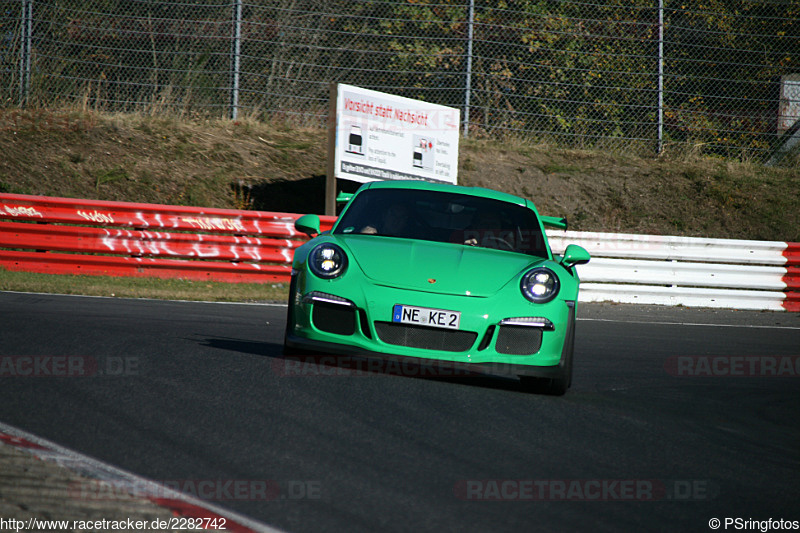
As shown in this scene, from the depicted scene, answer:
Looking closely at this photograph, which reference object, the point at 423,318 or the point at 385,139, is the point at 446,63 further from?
the point at 423,318

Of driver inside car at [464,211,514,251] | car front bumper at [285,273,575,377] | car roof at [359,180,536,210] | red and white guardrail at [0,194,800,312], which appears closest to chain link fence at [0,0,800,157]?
red and white guardrail at [0,194,800,312]

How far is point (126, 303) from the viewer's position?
394 inches

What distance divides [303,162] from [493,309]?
13581 mm

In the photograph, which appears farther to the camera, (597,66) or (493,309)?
(597,66)

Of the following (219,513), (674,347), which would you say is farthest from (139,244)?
(219,513)

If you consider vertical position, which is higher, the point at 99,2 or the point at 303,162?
the point at 99,2

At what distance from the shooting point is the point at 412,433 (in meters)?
4.60

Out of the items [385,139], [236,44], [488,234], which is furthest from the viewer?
[236,44]

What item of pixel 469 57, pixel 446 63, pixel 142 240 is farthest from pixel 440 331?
pixel 446 63

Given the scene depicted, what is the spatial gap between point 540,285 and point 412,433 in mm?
1660

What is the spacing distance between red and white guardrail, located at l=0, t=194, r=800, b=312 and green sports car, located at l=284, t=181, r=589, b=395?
22.7ft

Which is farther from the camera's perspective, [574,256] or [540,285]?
[574,256]

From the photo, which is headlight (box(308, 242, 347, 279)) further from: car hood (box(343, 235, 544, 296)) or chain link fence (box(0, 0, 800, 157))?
chain link fence (box(0, 0, 800, 157))

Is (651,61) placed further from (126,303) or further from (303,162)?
(126,303)
